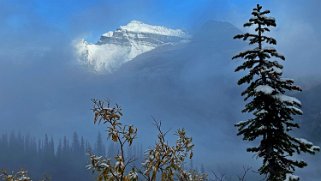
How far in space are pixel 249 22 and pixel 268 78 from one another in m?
3.02

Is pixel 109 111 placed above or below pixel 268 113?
below

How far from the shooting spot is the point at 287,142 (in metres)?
21.7

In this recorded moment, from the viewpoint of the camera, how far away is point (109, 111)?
11.4m

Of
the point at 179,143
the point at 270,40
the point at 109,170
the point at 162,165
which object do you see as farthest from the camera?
the point at 270,40

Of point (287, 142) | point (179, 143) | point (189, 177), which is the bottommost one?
point (189, 177)

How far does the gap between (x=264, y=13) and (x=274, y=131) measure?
234 inches

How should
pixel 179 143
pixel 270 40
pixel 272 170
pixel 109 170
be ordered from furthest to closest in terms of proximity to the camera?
pixel 270 40, pixel 272 170, pixel 179 143, pixel 109 170

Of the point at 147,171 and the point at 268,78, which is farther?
the point at 268,78

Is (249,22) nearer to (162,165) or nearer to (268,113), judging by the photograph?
(268,113)

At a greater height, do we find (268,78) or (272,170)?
(268,78)

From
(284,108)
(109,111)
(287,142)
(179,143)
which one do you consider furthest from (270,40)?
(109,111)

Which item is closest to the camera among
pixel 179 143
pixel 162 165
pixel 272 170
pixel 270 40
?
pixel 162 165

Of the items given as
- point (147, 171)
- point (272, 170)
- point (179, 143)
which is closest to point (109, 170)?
point (147, 171)

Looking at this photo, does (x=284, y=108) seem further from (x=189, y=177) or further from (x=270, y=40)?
(x=189, y=177)
